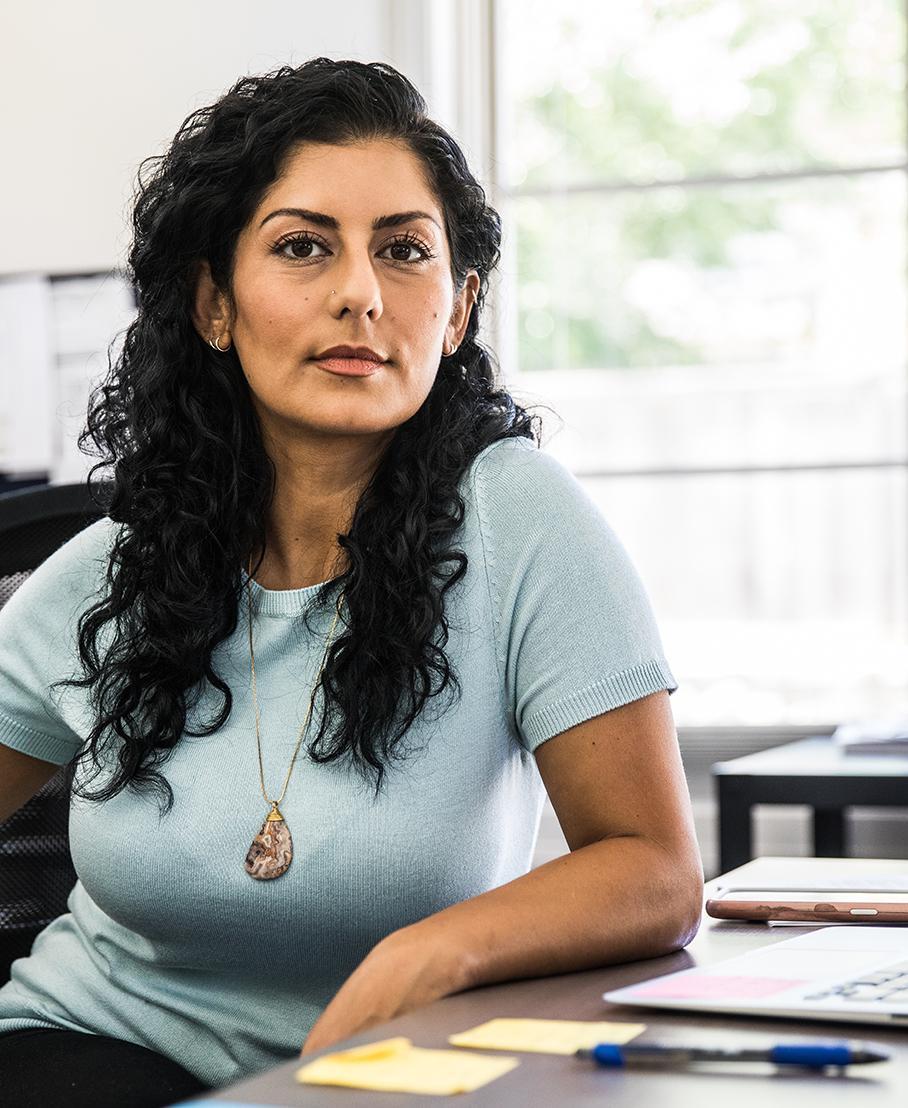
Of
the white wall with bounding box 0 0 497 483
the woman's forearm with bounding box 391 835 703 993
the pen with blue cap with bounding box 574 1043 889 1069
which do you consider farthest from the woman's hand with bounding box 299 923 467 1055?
the white wall with bounding box 0 0 497 483

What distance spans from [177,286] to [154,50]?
156 centimetres

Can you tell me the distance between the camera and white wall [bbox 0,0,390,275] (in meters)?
2.78

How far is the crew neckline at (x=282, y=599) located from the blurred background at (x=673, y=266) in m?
1.55

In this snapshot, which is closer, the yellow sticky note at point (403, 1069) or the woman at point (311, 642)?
the yellow sticky note at point (403, 1069)

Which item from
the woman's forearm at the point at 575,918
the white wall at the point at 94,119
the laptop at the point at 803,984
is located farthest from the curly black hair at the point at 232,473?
the white wall at the point at 94,119

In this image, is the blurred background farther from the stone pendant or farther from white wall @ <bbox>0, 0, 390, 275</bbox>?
the stone pendant

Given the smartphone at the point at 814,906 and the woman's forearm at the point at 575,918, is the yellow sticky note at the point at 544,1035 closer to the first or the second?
the woman's forearm at the point at 575,918

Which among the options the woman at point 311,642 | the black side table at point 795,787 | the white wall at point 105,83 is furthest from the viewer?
the white wall at point 105,83

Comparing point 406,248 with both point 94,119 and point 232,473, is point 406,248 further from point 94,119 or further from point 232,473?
point 94,119

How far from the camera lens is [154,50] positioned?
2844 millimetres

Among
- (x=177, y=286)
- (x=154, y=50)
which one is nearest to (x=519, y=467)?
(x=177, y=286)

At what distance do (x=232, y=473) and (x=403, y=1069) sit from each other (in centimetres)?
84

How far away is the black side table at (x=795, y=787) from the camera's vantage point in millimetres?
2057

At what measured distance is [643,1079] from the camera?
2.23ft
